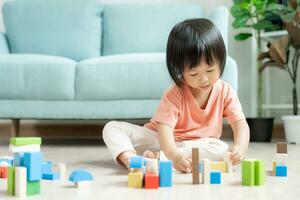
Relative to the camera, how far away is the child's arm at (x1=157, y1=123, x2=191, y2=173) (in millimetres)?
1285

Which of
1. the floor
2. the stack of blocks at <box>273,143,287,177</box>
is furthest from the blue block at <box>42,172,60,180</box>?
the stack of blocks at <box>273,143,287,177</box>

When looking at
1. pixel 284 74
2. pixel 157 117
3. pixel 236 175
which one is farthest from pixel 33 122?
pixel 236 175

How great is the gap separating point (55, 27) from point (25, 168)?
212cm

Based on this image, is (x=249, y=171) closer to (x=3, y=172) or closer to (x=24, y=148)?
(x=24, y=148)

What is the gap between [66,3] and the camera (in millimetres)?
2982

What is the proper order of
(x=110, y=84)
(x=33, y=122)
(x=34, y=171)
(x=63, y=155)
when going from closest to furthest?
1. (x=34, y=171)
2. (x=63, y=155)
3. (x=110, y=84)
4. (x=33, y=122)

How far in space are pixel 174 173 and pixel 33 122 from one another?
201cm

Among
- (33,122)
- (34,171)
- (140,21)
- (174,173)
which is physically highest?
(140,21)

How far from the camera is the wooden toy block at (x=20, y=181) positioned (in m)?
0.91

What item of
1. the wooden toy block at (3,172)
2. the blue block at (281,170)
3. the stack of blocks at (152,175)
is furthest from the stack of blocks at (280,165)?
the wooden toy block at (3,172)

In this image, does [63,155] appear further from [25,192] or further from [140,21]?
[140,21]

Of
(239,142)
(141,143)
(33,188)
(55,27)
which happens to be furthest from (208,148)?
(55,27)

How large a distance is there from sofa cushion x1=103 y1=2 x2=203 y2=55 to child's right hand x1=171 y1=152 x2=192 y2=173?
1.63m

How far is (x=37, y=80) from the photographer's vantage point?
234cm
